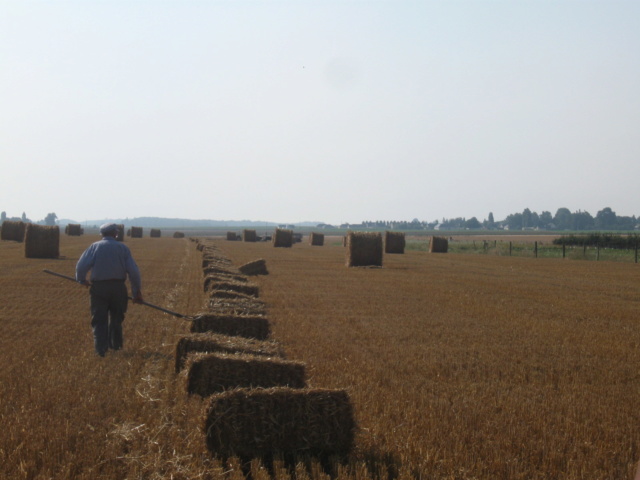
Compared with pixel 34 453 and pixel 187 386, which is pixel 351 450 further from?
pixel 34 453

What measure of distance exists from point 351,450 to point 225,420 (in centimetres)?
119

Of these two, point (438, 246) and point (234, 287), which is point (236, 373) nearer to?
point (234, 287)

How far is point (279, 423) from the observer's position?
607 cm

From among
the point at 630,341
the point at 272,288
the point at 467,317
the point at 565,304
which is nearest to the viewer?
the point at 630,341

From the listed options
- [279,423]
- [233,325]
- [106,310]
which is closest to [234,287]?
[233,325]

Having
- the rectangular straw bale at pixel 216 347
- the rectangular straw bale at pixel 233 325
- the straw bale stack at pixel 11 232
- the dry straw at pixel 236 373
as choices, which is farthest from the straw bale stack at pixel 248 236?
the dry straw at pixel 236 373

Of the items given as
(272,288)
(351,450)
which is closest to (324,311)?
(272,288)

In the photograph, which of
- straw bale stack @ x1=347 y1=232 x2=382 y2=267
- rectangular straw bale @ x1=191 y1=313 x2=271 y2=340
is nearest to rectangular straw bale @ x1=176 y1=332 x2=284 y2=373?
rectangular straw bale @ x1=191 y1=313 x2=271 y2=340

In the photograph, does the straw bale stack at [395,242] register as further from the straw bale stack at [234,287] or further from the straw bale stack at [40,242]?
the straw bale stack at [234,287]

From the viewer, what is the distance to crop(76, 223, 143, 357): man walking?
33.6 ft

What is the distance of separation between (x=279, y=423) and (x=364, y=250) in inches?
1091

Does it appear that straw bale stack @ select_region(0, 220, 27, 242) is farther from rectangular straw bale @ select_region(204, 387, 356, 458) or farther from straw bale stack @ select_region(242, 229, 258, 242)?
rectangular straw bale @ select_region(204, 387, 356, 458)

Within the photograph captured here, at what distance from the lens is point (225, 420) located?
5.98 m

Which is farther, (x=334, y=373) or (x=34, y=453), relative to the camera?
(x=334, y=373)
